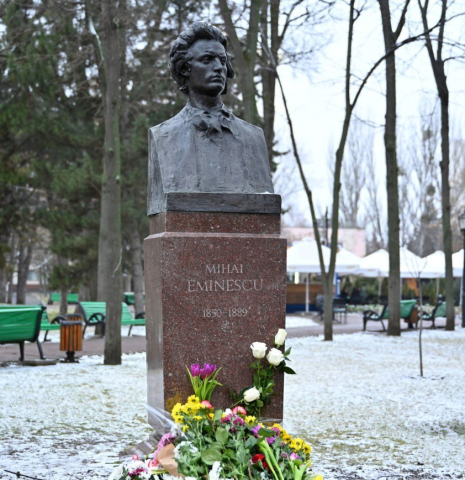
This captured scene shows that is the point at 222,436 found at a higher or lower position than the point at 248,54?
lower

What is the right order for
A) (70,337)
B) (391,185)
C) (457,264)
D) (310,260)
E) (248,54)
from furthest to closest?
(457,264) → (310,260) → (391,185) → (248,54) → (70,337)

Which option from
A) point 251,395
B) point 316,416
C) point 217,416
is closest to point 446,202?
point 316,416

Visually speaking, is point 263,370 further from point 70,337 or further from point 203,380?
point 70,337

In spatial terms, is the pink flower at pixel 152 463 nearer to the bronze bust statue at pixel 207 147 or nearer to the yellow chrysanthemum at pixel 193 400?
the yellow chrysanthemum at pixel 193 400

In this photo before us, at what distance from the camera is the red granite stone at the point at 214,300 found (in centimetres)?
487

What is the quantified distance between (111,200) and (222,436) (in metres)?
7.48

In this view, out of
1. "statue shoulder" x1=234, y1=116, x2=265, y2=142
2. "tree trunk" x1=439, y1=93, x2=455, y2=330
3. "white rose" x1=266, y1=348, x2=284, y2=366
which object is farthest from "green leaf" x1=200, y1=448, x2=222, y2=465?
"tree trunk" x1=439, y1=93, x2=455, y2=330

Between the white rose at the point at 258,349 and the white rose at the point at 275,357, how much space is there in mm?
68

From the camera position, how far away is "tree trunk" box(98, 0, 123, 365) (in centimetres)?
1086

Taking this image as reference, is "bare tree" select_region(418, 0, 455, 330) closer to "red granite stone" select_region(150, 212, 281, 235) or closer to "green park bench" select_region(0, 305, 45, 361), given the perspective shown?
"green park bench" select_region(0, 305, 45, 361)

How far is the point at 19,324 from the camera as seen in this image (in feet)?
35.9

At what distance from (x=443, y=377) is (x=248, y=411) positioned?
5.95 m

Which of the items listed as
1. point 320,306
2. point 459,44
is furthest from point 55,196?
point 459,44

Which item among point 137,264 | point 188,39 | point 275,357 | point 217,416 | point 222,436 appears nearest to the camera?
point 222,436
